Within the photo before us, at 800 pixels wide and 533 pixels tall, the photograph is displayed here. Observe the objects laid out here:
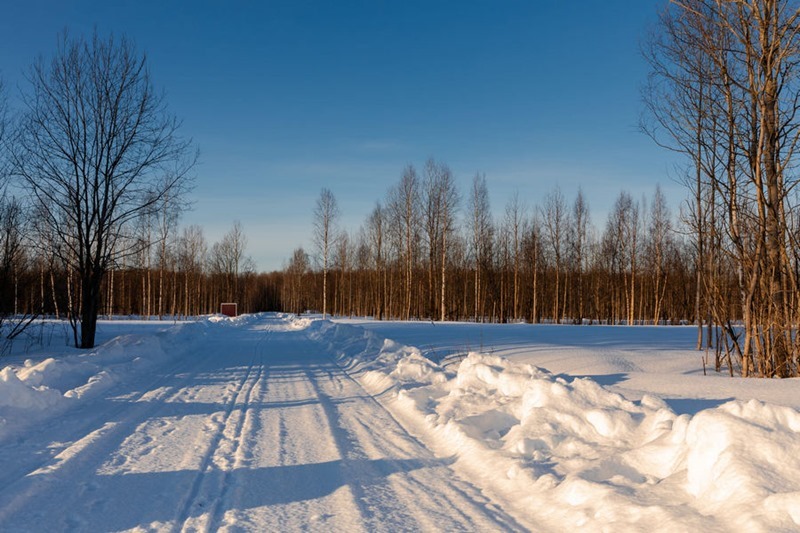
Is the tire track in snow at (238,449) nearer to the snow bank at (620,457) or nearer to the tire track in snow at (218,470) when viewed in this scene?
the tire track in snow at (218,470)

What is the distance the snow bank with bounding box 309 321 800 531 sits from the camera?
134 inches

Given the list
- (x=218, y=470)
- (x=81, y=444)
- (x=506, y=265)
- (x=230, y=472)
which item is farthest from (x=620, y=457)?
(x=506, y=265)

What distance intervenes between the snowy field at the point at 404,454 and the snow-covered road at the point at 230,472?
22 millimetres

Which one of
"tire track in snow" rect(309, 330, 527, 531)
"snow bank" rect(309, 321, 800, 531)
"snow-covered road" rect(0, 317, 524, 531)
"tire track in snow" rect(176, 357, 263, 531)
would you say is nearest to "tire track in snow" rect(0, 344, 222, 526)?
"snow-covered road" rect(0, 317, 524, 531)

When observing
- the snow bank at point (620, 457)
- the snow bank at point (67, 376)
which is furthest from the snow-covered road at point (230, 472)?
the snow bank at point (620, 457)

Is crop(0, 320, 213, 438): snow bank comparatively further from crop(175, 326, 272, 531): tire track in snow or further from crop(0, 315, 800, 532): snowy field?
crop(175, 326, 272, 531): tire track in snow

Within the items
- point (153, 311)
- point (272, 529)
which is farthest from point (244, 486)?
point (153, 311)

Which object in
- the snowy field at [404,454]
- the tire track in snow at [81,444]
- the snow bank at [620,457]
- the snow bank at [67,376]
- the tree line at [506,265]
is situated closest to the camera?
the snow bank at [620,457]

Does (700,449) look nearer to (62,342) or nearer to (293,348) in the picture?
(293,348)

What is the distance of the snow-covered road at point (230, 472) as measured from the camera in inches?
146

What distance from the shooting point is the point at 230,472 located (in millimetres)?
4676

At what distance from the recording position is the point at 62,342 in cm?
1808

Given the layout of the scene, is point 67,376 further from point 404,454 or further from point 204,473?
point 404,454

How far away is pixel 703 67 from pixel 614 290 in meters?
47.3
